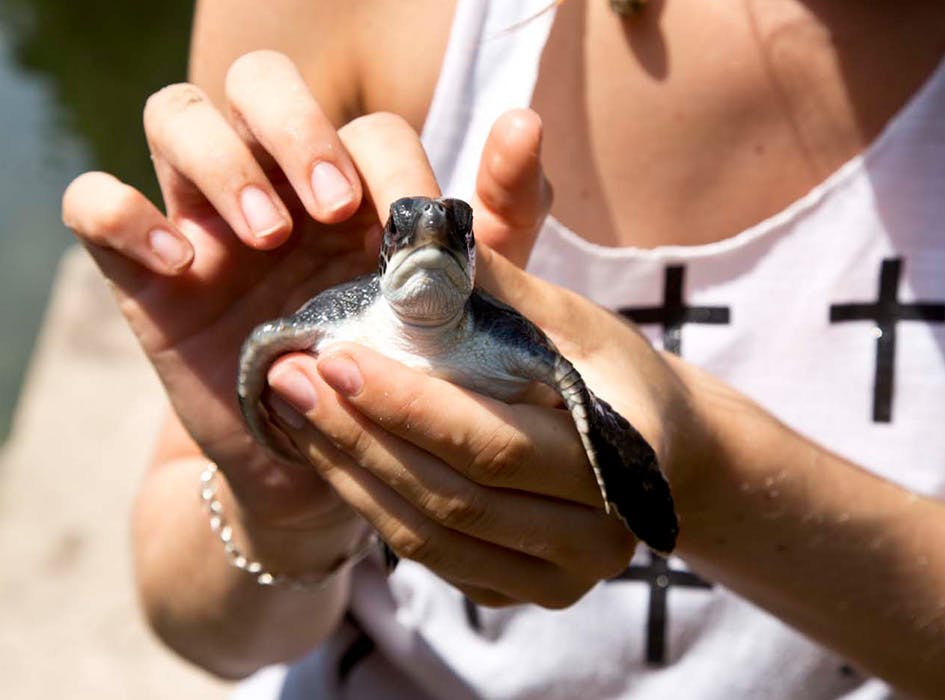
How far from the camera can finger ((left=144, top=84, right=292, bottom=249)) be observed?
2.86ft

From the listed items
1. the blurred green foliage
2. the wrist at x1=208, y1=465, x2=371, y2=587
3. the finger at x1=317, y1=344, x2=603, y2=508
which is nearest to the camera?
the finger at x1=317, y1=344, x2=603, y2=508

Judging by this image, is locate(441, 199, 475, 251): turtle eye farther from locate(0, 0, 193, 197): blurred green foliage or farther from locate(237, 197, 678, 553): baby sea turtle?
locate(0, 0, 193, 197): blurred green foliage

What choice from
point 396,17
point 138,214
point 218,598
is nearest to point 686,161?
point 396,17

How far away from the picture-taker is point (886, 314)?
1.11 meters

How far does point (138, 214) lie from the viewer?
890 millimetres

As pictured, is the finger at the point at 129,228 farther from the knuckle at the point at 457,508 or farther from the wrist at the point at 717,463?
the wrist at the point at 717,463

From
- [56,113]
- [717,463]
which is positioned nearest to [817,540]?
[717,463]

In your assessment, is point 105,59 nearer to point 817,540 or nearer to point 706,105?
point 706,105

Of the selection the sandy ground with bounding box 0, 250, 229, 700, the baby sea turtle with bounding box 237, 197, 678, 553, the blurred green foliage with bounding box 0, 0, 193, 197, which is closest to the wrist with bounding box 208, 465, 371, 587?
the baby sea turtle with bounding box 237, 197, 678, 553

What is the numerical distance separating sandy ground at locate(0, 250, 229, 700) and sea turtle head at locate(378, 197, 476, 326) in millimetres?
1471

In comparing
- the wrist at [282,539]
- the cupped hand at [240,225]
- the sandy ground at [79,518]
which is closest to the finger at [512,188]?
the cupped hand at [240,225]

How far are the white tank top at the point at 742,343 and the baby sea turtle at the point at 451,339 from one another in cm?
24

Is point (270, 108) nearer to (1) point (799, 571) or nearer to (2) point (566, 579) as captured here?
(2) point (566, 579)

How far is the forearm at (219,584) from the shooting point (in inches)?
42.8
